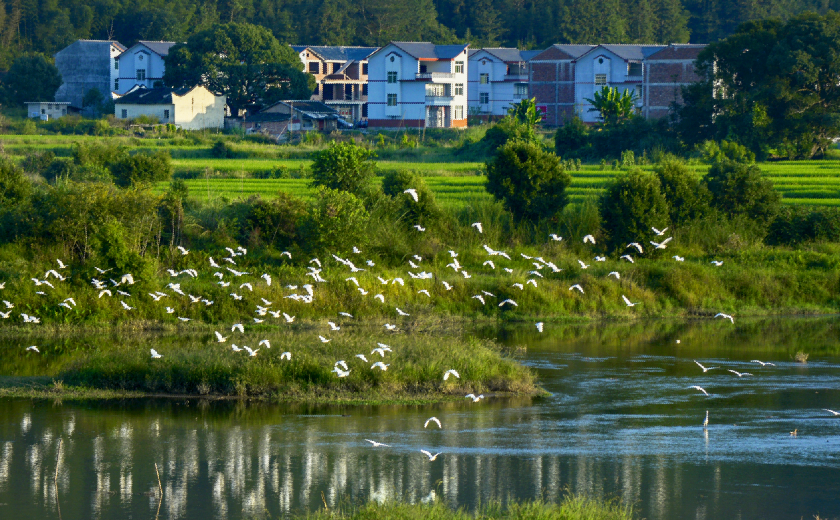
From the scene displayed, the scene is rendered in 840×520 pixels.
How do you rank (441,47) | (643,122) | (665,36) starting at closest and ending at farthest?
1. (643,122)
2. (441,47)
3. (665,36)

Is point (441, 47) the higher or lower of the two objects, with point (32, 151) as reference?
higher

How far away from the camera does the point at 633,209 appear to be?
34750 millimetres

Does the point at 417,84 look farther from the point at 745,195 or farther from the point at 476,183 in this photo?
the point at 745,195

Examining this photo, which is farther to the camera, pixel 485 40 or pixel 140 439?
pixel 485 40

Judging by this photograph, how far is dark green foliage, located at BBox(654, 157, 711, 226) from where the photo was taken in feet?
119

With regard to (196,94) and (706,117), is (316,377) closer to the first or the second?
(706,117)

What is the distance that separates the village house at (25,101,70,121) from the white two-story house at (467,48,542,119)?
36.1 meters

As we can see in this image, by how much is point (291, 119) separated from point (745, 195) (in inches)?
1985

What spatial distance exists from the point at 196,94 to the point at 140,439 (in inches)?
2772

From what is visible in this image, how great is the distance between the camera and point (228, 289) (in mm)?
30859

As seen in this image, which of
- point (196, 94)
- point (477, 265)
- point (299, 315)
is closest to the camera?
point (299, 315)

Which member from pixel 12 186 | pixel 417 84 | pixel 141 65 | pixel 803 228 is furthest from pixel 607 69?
pixel 12 186

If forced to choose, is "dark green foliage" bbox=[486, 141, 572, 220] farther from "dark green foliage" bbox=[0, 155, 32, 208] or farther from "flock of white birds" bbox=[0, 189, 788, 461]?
"dark green foliage" bbox=[0, 155, 32, 208]

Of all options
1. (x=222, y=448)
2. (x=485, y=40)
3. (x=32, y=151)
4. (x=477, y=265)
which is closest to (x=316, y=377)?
(x=222, y=448)
